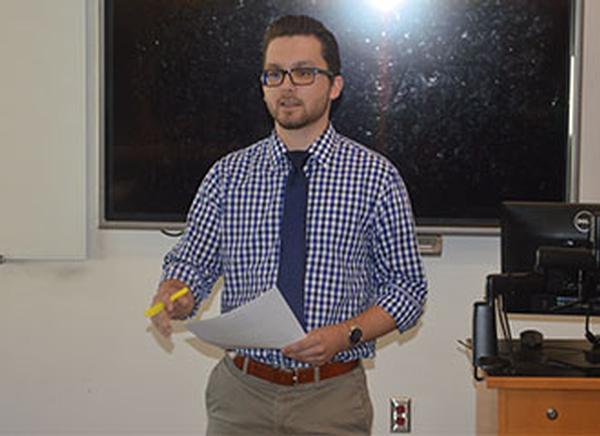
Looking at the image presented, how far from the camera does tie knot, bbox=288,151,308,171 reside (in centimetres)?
229

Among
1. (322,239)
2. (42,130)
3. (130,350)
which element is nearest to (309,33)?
(322,239)

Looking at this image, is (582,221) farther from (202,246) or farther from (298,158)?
(202,246)

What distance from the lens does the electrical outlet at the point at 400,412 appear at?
3.61 meters

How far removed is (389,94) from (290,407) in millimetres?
1585

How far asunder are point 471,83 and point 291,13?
0.70 m

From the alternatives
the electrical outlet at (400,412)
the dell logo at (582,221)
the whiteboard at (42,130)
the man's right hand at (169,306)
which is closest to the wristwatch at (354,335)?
the man's right hand at (169,306)

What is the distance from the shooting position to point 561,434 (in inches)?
99.4

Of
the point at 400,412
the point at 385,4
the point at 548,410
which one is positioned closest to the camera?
the point at 548,410

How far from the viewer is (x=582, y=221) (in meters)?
2.61

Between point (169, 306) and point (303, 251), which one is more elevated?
point (303, 251)

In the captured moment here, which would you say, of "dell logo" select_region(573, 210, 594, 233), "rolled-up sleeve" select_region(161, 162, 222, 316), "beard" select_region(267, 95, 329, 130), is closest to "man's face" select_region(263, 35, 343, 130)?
"beard" select_region(267, 95, 329, 130)

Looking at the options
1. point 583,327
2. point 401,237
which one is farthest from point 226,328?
point 583,327

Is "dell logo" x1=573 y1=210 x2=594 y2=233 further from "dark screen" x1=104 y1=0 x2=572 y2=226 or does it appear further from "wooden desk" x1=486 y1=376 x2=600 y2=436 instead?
"dark screen" x1=104 y1=0 x2=572 y2=226

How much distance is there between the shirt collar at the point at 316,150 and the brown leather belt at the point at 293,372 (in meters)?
0.48
